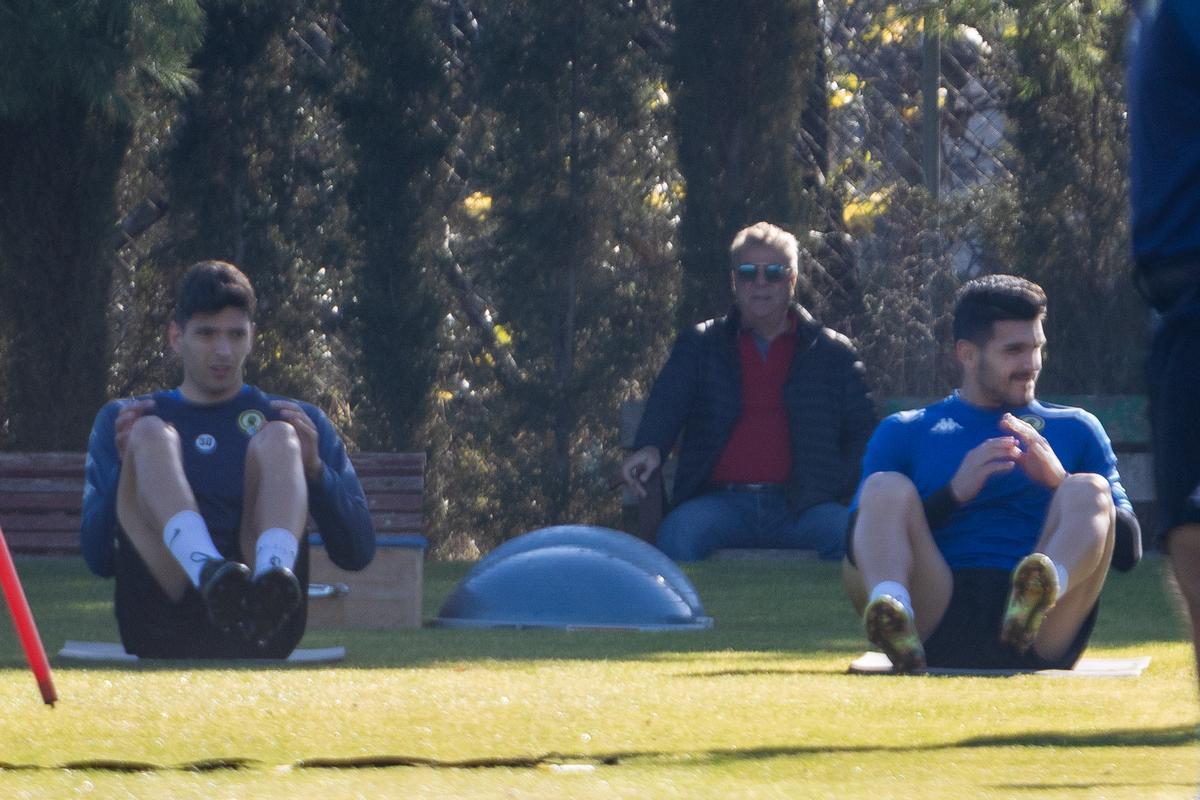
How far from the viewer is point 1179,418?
2795 mm

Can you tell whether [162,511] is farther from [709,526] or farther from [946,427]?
[709,526]

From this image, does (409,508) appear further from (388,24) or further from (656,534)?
(388,24)

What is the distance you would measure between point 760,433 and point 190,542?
461 centimetres

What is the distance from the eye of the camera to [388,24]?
1230cm

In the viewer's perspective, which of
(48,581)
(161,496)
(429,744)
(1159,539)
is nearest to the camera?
(1159,539)

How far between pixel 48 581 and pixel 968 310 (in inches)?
213

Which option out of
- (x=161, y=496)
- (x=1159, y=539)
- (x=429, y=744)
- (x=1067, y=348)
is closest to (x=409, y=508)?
(x=1067, y=348)

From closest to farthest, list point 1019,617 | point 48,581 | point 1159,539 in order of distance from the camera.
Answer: point 1159,539, point 1019,617, point 48,581

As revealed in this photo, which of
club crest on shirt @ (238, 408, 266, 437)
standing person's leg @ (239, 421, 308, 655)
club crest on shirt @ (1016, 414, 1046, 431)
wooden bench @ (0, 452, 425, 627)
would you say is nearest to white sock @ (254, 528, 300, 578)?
standing person's leg @ (239, 421, 308, 655)

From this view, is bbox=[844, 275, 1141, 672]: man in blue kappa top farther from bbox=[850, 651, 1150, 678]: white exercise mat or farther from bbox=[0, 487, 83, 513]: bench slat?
bbox=[0, 487, 83, 513]: bench slat

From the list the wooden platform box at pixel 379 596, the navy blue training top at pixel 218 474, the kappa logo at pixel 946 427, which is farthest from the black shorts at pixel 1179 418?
the wooden platform box at pixel 379 596

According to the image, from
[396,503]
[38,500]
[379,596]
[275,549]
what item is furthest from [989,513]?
[38,500]

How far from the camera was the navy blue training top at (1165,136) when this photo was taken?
2787 millimetres

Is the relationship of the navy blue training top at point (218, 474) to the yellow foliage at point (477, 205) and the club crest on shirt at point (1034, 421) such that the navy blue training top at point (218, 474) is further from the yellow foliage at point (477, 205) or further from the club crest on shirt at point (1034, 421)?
the yellow foliage at point (477, 205)
